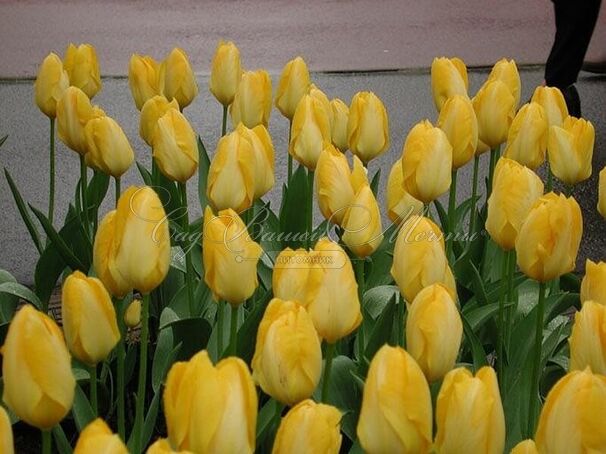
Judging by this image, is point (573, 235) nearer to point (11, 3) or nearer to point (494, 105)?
point (494, 105)

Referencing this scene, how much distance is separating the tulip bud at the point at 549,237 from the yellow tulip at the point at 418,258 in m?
0.11

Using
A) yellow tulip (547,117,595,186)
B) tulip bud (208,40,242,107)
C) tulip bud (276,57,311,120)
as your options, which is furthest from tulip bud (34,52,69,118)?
yellow tulip (547,117,595,186)

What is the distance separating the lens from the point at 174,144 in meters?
1.86

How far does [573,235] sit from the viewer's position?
147 centimetres

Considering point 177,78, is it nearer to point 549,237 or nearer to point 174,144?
point 174,144

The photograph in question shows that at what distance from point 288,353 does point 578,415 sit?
1.00ft

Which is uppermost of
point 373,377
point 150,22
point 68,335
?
point 373,377

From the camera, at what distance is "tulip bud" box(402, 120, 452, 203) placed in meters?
1.70

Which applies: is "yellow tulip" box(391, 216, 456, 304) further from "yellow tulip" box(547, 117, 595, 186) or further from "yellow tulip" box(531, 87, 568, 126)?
"yellow tulip" box(531, 87, 568, 126)

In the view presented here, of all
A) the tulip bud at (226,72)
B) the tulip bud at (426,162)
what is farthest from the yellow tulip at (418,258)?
the tulip bud at (226,72)

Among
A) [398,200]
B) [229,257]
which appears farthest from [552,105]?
[229,257]

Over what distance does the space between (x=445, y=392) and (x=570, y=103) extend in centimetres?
361

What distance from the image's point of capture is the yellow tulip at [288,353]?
1.18m

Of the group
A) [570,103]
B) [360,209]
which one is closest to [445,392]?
[360,209]
